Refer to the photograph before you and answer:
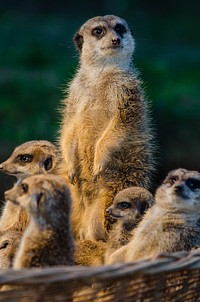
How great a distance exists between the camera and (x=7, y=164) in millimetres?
4023

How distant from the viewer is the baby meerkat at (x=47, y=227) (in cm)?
304

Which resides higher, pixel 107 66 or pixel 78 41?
pixel 78 41

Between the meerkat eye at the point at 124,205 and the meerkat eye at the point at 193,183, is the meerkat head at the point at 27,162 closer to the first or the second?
the meerkat eye at the point at 124,205

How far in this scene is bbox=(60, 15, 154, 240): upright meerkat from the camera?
4.23 m

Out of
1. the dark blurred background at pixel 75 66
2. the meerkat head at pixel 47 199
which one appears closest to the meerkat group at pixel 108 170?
the meerkat head at pixel 47 199

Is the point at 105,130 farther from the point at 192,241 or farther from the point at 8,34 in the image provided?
the point at 8,34

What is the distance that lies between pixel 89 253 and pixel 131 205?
28cm

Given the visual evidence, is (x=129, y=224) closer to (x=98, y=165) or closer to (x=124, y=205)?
(x=124, y=205)

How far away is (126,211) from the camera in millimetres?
3900

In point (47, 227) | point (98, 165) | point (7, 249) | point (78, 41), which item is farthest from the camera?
point (78, 41)

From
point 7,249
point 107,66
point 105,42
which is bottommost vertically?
point 7,249

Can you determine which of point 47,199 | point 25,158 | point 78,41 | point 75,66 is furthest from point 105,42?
point 75,66

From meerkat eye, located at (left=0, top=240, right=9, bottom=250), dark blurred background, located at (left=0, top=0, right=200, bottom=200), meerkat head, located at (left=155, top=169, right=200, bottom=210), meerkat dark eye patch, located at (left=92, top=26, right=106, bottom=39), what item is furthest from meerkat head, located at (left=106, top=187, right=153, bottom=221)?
dark blurred background, located at (left=0, top=0, right=200, bottom=200)

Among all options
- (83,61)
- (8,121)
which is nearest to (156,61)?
(8,121)
